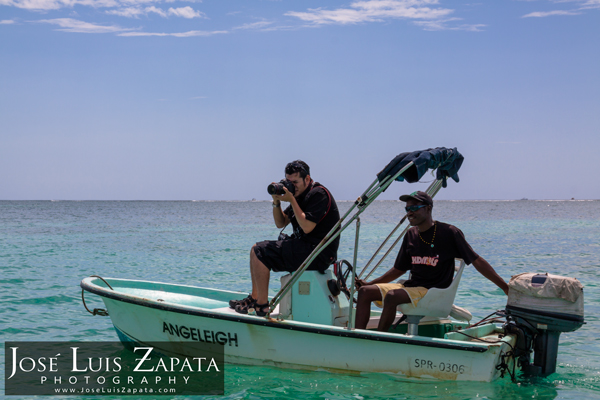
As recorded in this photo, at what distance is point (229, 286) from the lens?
1333cm

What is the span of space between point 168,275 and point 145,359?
8852 millimetres

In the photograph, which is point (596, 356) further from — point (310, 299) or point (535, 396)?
point (310, 299)

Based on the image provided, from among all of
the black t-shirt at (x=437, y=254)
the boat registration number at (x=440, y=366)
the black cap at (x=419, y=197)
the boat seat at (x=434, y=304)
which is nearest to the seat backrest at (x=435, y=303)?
the boat seat at (x=434, y=304)

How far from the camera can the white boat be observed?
514 centimetres

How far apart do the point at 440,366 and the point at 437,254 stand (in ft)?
3.46

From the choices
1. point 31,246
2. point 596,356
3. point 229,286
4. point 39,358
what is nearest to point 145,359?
point 39,358

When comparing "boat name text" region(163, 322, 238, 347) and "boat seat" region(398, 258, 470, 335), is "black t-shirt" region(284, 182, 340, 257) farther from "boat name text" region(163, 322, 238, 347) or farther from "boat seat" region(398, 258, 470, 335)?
"boat name text" region(163, 322, 238, 347)

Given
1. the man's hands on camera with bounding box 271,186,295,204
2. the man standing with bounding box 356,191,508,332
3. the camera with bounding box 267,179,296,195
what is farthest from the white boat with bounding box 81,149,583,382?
the camera with bounding box 267,179,296,195

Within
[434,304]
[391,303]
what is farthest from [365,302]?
[434,304]

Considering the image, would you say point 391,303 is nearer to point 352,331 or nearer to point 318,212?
point 352,331

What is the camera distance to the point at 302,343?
18.6 feet

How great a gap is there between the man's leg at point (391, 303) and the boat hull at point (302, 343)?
216mm

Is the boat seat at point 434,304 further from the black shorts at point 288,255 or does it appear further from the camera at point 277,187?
the camera at point 277,187

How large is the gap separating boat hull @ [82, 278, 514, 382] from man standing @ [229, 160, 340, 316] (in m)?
0.30
